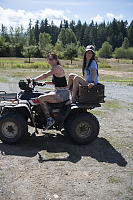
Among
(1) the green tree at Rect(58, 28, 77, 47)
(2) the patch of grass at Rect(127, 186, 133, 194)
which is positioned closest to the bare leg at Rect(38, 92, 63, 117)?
(2) the patch of grass at Rect(127, 186, 133, 194)

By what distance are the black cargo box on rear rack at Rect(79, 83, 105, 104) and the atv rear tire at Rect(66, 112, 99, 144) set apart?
41 centimetres

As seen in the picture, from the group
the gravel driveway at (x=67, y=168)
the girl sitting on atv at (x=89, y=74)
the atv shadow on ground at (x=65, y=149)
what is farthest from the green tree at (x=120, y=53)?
the atv shadow on ground at (x=65, y=149)

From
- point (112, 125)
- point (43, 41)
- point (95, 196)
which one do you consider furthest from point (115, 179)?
point (43, 41)

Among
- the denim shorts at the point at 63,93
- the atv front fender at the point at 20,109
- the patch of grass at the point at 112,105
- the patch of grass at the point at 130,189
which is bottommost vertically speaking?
the patch of grass at the point at 130,189

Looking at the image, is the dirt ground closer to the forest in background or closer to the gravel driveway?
the gravel driveway

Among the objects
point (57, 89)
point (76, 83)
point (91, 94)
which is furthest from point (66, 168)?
point (76, 83)

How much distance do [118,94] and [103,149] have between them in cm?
818

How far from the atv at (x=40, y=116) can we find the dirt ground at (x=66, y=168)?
0.29m

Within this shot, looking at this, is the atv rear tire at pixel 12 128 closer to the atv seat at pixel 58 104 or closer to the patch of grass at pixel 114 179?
the atv seat at pixel 58 104

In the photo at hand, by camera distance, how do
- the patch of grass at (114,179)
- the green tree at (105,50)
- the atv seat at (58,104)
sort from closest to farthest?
the patch of grass at (114,179) → the atv seat at (58,104) → the green tree at (105,50)

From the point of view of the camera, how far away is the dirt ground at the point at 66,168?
3826mm

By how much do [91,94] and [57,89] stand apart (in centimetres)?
83

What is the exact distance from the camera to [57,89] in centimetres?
570

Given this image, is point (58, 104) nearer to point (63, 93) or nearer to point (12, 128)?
point (63, 93)
